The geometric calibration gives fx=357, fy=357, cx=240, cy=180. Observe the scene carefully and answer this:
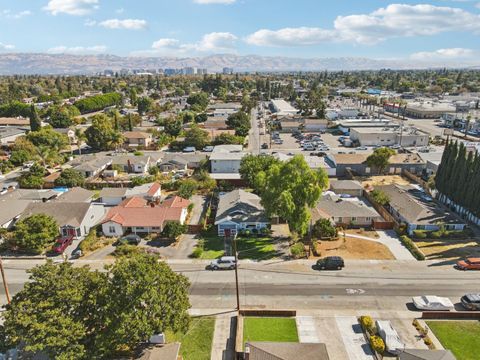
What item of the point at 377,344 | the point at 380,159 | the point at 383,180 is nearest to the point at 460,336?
the point at 377,344

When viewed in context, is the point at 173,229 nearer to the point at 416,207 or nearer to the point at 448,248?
the point at 416,207

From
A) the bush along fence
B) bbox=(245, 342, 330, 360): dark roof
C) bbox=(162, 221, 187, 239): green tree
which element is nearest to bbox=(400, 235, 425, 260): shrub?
the bush along fence

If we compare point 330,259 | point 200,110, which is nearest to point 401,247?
point 330,259

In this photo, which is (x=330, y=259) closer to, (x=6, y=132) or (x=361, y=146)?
(x=361, y=146)

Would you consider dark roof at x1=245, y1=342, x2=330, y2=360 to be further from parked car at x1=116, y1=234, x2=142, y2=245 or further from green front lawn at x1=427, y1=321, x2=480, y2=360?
parked car at x1=116, y1=234, x2=142, y2=245

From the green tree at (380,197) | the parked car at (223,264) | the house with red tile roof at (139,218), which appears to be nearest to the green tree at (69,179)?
the house with red tile roof at (139,218)
